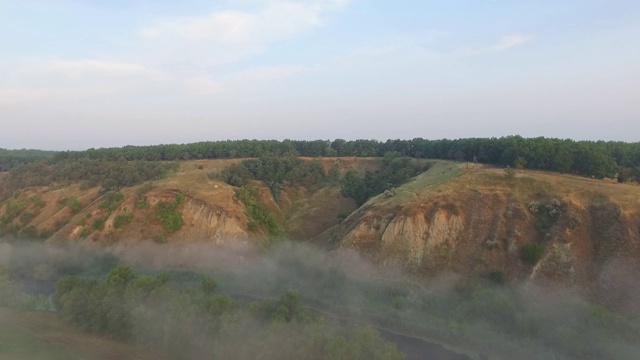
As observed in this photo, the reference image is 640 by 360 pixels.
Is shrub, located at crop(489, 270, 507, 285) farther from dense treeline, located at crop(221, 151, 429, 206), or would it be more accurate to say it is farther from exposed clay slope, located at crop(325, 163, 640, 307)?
dense treeline, located at crop(221, 151, 429, 206)

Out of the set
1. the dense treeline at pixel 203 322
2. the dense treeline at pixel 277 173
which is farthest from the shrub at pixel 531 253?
the dense treeline at pixel 277 173

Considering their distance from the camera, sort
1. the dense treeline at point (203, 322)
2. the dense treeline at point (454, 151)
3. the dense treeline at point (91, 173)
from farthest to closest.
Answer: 1. the dense treeline at point (91, 173)
2. the dense treeline at point (454, 151)
3. the dense treeline at point (203, 322)

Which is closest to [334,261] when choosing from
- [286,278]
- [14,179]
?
[286,278]

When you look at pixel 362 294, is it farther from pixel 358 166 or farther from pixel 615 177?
pixel 358 166

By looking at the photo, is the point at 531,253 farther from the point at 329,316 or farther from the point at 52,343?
the point at 52,343

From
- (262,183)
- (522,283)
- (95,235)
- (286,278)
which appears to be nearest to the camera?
(522,283)

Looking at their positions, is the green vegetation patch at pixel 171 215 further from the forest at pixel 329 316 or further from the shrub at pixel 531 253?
the shrub at pixel 531 253

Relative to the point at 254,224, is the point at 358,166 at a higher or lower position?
higher

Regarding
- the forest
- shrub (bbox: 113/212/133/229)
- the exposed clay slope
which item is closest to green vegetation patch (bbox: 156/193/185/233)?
shrub (bbox: 113/212/133/229)
